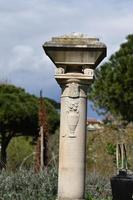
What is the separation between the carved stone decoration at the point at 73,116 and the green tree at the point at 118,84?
87.7ft

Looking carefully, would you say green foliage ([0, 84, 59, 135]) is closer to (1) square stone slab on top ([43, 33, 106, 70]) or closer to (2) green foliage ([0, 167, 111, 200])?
(2) green foliage ([0, 167, 111, 200])

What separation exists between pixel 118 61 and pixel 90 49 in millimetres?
28829

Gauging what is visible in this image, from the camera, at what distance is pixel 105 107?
126 ft

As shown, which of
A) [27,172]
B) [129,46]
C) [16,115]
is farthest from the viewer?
[129,46]

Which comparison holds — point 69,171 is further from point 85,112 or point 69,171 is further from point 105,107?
point 105,107

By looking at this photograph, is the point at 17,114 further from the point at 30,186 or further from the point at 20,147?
the point at 30,186

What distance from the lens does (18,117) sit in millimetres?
34719

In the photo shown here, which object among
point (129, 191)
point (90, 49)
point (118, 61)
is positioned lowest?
point (129, 191)

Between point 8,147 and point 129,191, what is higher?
point 8,147

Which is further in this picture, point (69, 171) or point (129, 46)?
point (129, 46)

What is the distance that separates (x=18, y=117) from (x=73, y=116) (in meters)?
26.4

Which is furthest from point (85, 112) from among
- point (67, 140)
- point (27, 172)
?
point (27, 172)

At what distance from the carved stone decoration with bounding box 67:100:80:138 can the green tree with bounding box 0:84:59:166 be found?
2567 cm

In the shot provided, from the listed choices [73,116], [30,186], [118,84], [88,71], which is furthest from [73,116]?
[118,84]
